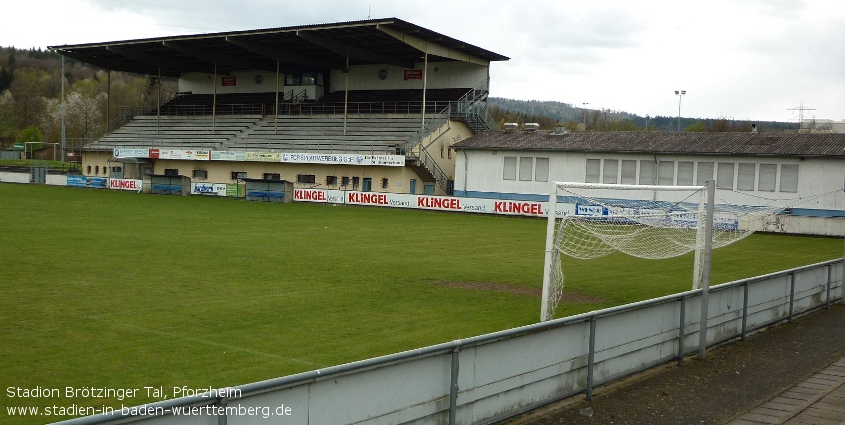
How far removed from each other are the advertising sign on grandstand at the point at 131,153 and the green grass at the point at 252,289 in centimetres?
2881

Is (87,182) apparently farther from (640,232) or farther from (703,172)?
(640,232)

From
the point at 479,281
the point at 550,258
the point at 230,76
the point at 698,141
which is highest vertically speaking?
the point at 230,76

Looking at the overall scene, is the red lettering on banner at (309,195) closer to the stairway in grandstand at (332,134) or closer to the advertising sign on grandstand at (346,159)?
the advertising sign on grandstand at (346,159)

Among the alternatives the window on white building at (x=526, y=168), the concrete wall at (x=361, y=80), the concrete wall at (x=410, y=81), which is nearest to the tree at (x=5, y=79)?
the concrete wall at (x=361, y=80)

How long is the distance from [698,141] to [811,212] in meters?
7.70

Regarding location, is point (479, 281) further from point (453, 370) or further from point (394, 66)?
point (394, 66)

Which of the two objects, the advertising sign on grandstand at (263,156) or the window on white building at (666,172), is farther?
the advertising sign on grandstand at (263,156)

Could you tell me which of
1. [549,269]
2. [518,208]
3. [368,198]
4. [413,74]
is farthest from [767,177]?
[549,269]

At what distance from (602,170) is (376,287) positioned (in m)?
32.3

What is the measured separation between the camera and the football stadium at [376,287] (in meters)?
8.02

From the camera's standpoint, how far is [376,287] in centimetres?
1789

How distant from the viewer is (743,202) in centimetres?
4259

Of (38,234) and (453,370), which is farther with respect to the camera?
(38,234)

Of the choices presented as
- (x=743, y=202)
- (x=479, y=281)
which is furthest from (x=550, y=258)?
(x=743, y=202)
